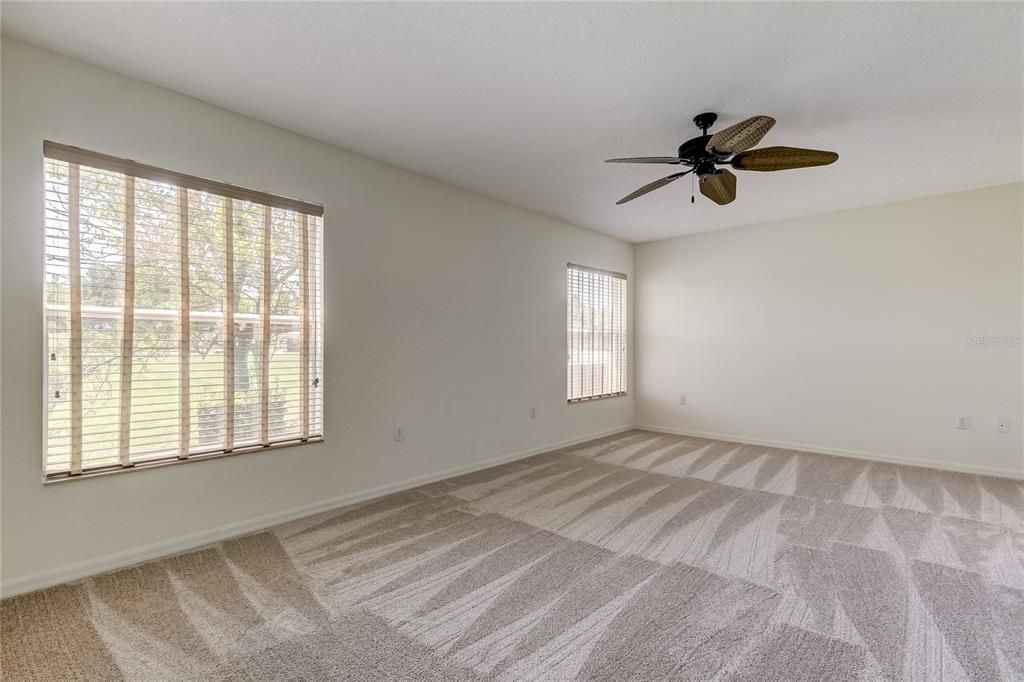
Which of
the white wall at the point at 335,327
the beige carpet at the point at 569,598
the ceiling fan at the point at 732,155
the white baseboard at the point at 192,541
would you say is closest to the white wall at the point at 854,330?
the beige carpet at the point at 569,598

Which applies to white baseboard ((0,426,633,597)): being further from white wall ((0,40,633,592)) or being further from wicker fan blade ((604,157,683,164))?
wicker fan blade ((604,157,683,164))

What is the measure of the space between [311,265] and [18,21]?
167 cm

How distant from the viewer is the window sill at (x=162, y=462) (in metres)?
2.29

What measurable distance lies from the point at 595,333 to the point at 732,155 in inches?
129

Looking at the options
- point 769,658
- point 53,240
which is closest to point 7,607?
point 53,240

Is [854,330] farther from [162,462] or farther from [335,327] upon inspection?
[162,462]

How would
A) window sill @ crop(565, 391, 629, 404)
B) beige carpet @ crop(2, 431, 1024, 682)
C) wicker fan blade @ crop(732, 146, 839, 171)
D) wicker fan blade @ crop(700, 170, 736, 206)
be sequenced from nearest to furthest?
beige carpet @ crop(2, 431, 1024, 682) → wicker fan blade @ crop(732, 146, 839, 171) → wicker fan blade @ crop(700, 170, 736, 206) → window sill @ crop(565, 391, 629, 404)

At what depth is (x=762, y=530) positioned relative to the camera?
2.96 meters

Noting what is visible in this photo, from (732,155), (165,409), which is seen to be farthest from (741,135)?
(165,409)

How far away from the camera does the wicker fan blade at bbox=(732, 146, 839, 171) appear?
2.48 meters

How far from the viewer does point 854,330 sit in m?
4.81

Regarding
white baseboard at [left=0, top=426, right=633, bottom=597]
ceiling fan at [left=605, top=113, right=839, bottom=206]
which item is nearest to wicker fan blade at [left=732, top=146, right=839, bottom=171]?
ceiling fan at [left=605, top=113, right=839, bottom=206]

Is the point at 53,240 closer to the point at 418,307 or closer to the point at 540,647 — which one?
the point at 418,307

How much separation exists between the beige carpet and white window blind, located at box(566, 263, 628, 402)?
2.21m
